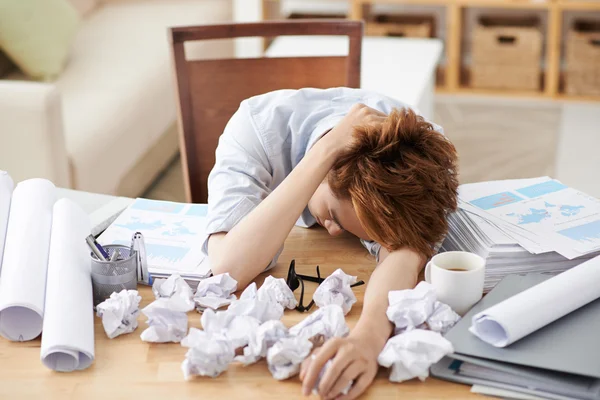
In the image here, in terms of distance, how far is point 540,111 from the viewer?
406 centimetres

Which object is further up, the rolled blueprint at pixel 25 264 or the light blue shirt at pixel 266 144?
the light blue shirt at pixel 266 144

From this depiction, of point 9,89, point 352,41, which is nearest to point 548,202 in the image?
point 352,41

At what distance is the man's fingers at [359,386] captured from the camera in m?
1.06

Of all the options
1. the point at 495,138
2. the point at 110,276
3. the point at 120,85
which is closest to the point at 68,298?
the point at 110,276

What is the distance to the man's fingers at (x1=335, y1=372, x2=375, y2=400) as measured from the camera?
1.06 m

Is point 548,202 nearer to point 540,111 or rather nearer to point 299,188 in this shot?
point 299,188

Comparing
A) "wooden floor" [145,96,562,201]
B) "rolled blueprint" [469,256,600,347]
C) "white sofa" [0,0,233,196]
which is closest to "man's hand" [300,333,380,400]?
"rolled blueprint" [469,256,600,347]

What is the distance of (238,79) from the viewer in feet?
6.59

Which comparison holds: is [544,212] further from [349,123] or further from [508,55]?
[508,55]

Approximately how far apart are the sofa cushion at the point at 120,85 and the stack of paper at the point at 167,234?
3.83 ft

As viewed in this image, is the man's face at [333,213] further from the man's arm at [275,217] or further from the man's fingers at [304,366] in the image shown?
the man's fingers at [304,366]

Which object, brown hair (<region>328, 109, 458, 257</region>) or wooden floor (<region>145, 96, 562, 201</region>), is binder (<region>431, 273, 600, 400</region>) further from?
wooden floor (<region>145, 96, 562, 201</region>)

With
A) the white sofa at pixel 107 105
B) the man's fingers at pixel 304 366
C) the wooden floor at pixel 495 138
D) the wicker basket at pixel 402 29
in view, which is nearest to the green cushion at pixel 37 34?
the white sofa at pixel 107 105

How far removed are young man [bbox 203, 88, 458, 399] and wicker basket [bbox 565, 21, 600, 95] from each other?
2806 mm
